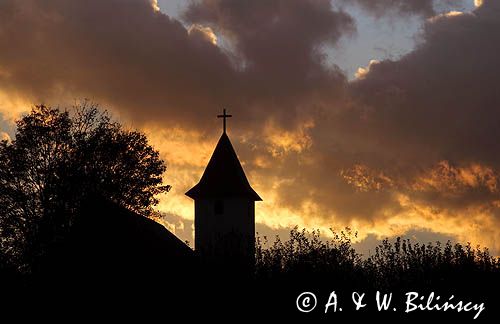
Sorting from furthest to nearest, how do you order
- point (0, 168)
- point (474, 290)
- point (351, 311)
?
1. point (0, 168)
2. point (474, 290)
3. point (351, 311)

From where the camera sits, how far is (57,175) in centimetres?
4934

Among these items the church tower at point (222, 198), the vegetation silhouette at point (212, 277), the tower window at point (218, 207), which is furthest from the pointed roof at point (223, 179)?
the vegetation silhouette at point (212, 277)

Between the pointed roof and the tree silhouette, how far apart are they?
17.3 ft

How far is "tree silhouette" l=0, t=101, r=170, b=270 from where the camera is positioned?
4859 centimetres

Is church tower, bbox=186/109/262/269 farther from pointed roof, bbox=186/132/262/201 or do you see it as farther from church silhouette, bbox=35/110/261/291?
church silhouette, bbox=35/110/261/291

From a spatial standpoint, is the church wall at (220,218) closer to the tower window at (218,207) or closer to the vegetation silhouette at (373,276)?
the tower window at (218,207)

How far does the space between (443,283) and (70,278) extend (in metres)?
12.2

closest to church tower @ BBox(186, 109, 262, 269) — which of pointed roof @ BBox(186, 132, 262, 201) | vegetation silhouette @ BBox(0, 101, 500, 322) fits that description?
pointed roof @ BBox(186, 132, 262, 201)

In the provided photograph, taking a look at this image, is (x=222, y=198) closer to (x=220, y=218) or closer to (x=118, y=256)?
(x=220, y=218)

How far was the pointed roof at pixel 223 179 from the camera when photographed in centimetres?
4762

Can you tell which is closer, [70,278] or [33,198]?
[70,278]

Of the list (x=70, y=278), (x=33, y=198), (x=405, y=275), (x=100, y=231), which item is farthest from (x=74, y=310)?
(x=33, y=198)

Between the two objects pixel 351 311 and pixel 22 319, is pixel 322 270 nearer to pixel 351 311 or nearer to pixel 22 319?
pixel 351 311

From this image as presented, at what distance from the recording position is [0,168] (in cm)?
4991
